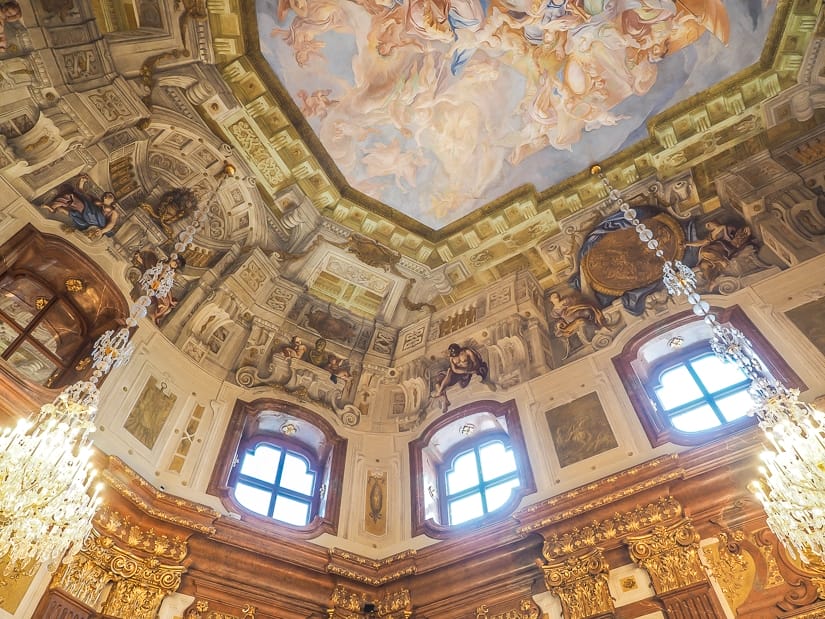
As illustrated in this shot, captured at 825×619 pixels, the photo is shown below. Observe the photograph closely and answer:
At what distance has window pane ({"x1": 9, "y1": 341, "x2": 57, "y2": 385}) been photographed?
8438 millimetres

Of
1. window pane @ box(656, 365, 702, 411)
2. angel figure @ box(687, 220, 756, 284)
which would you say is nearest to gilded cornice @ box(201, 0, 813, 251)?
angel figure @ box(687, 220, 756, 284)

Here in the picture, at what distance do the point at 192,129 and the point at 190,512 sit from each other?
6.94m

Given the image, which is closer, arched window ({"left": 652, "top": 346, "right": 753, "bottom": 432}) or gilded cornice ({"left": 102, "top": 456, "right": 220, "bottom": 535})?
gilded cornice ({"left": 102, "top": 456, "right": 220, "bottom": 535})

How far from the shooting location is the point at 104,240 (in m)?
9.98

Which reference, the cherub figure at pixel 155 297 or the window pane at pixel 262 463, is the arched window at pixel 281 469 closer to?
the window pane at pixel 262 463

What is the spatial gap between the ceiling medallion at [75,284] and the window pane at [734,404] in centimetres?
1051

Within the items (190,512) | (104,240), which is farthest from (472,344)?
(104,240)

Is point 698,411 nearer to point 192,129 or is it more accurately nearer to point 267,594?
point 267,594

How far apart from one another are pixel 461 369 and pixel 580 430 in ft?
10.2

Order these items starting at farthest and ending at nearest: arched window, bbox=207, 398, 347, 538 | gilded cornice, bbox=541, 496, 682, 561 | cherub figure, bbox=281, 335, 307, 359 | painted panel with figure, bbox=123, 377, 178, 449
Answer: cherub figure, bbox=281, 335, 307, 359 < arched window, bbox=207, 398, 347, 538 < painted panel with figure, bbox=123, 377, 178, 449 < gilded cornice, bbox=541, 496, 682, 561

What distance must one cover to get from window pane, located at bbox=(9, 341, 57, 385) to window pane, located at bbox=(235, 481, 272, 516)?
3471mm

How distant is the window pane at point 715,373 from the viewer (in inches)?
363

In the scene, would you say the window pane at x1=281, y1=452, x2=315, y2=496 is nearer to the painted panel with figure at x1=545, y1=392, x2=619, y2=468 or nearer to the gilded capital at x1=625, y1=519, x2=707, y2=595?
the painted panel with figure at x1=545, y1=392, x2=619, y2=468

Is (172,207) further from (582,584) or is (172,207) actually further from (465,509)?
(582,584)
